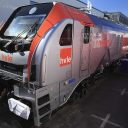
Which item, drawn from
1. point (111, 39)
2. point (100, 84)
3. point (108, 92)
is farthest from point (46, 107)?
point (111, 39)

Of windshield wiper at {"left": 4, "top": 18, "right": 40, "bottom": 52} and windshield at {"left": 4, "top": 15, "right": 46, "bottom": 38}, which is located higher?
windshield at {"left": 4, "top": 15, "right": 46, "bottom": 38}

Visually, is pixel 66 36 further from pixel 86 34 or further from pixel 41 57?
pixel 86 34

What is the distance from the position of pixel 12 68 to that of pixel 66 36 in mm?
1628

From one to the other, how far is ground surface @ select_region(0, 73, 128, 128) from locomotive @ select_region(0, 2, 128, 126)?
0.56 meters

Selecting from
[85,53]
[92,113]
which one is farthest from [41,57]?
[92,113]

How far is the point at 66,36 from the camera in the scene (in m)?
5.65

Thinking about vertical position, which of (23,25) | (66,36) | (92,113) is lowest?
(92,113)

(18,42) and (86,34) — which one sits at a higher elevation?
(86,34)

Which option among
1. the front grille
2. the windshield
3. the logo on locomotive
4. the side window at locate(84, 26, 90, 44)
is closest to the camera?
the front grille

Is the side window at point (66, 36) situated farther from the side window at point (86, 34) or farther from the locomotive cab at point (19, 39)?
the side window at point (86, 34)

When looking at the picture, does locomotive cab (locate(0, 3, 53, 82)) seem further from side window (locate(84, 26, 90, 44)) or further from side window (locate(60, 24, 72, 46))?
side window (locate(84, 26, 90, 44))

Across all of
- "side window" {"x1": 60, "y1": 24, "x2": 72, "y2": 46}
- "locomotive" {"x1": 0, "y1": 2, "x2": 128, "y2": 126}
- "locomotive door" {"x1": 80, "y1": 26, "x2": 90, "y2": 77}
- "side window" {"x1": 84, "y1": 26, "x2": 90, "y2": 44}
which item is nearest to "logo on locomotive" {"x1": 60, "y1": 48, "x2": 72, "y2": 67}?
"locomotive" {"x1": 0, "y1": 2, "x2": 128, "y2": 126}

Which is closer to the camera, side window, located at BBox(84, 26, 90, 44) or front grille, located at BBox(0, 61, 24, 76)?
front grille, located at BBox(0, 61, 24, 76)

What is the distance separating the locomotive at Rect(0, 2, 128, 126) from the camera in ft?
16.3
